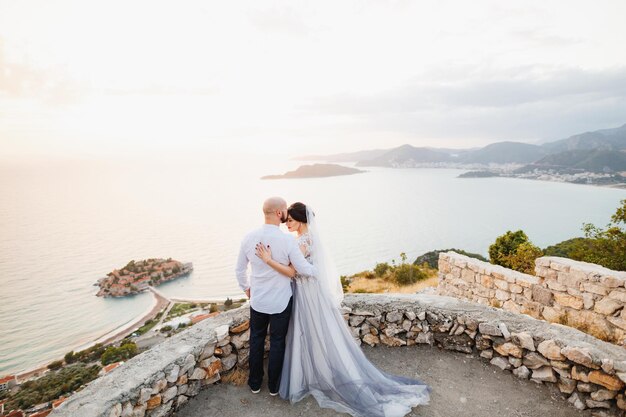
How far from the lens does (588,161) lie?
88250 mm

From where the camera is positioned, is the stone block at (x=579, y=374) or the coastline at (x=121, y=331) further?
the coastline at (x=121, y=331)

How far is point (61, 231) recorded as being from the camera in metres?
82.6

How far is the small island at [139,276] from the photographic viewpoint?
50.0 meters

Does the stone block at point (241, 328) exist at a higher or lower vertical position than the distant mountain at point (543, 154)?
lower

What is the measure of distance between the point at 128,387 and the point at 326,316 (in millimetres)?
1720

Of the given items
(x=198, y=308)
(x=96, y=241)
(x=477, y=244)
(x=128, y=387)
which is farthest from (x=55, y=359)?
(x=477, y=244)

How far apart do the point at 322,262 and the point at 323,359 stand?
91 centimetres

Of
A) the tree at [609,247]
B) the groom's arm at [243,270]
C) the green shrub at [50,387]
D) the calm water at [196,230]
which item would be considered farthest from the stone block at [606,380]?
the calm water at [196,230]

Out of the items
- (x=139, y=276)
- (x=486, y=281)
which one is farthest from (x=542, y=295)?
(x=139, y=276)

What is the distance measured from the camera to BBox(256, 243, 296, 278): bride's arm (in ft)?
8.72

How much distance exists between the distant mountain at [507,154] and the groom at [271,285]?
170 metres

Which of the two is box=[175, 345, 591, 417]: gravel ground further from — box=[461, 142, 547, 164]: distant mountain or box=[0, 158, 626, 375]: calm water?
box=[461, 142, 547, 164]: distant mountain

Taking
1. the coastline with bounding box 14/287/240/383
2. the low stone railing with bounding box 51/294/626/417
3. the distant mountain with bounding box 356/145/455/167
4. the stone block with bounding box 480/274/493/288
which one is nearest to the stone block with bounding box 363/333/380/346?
the low stone railing with bounding box 51/294/626/417

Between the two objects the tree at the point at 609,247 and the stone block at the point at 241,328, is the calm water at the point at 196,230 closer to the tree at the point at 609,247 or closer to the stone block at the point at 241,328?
the tree at the point at 609,247
